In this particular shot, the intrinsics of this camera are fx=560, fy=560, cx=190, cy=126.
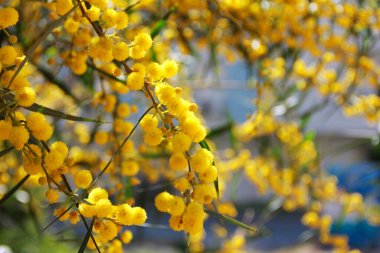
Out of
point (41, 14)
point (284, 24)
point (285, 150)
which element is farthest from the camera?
point (285, 150)

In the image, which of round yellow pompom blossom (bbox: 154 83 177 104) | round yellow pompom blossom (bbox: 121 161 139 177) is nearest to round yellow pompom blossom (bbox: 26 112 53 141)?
round yellow pompom blossom (bbox: 154 83 177 104)

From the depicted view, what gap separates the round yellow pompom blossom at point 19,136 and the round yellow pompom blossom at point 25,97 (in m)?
0.02

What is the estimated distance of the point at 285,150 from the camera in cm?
177

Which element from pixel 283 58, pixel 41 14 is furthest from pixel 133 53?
pixel 283 58

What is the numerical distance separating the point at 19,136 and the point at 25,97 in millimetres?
39

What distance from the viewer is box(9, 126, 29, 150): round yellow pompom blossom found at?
1.61ft

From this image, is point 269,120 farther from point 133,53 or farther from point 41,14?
point 133,53

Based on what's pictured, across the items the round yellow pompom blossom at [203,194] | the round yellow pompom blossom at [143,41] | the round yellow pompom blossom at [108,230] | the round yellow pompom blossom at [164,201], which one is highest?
the round yellow pompom blossom at [143,41]

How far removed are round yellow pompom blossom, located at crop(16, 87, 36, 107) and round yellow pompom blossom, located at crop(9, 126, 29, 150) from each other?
0.08ft

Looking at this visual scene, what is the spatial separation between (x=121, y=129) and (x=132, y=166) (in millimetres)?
63

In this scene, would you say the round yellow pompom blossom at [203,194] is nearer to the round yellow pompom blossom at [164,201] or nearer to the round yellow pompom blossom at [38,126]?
the round yellow pompom blossom at [164,201]

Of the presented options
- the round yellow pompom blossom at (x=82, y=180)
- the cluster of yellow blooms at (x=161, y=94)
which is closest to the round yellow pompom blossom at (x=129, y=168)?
the cluster of yellow blooms at (x=161, y=94)

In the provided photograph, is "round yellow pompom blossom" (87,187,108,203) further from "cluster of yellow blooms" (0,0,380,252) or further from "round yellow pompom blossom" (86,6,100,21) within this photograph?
"round yellow pompom blossom" (86,6,100,21)

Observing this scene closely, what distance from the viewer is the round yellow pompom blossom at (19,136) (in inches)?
19.3
